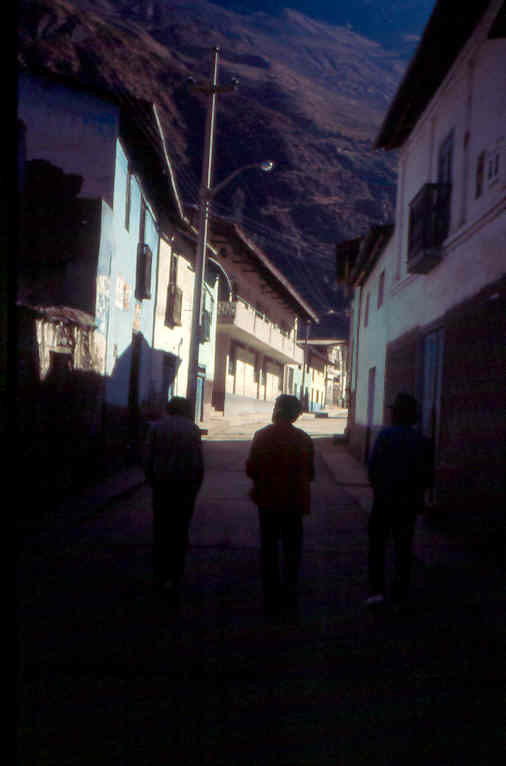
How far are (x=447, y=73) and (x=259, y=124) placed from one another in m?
103

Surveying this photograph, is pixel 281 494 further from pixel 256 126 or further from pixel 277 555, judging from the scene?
pixel 256 126

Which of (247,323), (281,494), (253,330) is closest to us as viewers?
(281,494)

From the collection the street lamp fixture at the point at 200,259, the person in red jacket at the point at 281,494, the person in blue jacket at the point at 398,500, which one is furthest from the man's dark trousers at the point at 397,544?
the street lamp fixture at the point at 200,259

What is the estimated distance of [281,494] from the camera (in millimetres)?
5438

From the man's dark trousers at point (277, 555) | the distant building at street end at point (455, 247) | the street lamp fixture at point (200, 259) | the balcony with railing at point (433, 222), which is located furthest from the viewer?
the street lamp fixture at point (200, 259)

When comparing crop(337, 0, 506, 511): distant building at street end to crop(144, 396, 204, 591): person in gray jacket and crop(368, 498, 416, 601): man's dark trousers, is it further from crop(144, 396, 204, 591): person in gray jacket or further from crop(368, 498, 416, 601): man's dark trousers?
crop(144, 396, 204, 591): person in gray jacket

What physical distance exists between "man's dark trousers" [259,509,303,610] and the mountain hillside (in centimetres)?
7140

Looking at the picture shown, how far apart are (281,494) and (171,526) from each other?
1.03 metres

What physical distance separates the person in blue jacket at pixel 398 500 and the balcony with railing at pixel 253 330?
2540 cm

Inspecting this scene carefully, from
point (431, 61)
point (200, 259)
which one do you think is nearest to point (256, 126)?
point (200, 259)

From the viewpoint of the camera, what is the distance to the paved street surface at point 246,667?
A: 315 centimetres

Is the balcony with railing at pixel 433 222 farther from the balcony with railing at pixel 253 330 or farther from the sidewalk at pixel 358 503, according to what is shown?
the balcony with railing at pixel 253 330

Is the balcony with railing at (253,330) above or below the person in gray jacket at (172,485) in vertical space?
above

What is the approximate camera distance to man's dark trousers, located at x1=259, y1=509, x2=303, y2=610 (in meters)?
5.35
